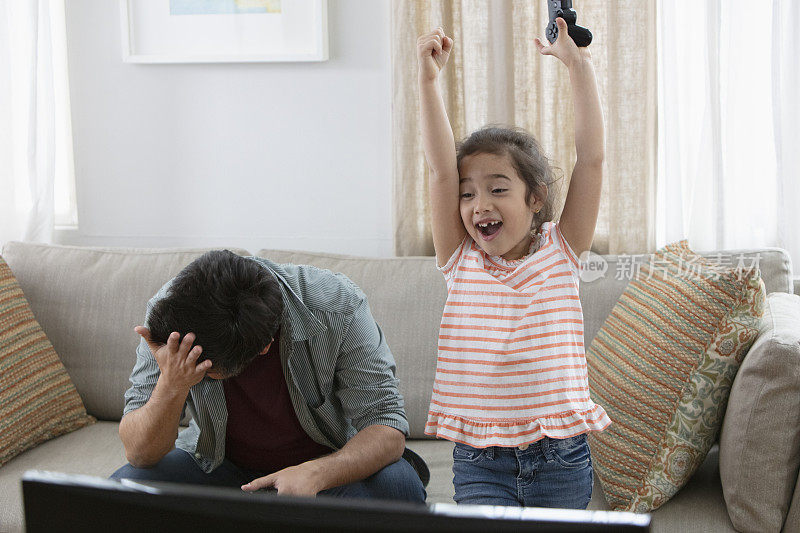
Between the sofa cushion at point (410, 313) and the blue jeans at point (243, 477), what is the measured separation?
0.45 metres

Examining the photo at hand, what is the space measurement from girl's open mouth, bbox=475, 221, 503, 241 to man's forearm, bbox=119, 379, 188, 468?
0.59 meters

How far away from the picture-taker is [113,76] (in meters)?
2.54

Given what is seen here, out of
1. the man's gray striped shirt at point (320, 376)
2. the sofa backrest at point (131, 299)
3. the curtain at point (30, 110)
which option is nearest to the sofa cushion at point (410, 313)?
the sofa backrest at point (131, 299)

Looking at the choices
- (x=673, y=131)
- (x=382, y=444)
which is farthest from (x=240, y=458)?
(x=673, y=131)

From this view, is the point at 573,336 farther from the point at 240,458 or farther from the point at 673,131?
the point at 673,131

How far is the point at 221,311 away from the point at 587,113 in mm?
681

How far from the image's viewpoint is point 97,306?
2.18 m

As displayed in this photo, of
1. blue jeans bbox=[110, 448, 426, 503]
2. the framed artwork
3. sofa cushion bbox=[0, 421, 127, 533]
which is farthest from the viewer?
the framed artwork

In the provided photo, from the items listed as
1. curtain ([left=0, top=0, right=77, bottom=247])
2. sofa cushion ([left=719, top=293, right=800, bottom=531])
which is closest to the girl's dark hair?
sofa cushion ([left=719, top=293, right=800, bottom=531])

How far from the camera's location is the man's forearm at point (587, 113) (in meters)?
1.32

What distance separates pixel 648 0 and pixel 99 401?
6.02ft

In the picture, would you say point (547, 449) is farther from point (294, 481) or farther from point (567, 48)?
point (567, 48)

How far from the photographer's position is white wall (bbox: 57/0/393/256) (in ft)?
7.96

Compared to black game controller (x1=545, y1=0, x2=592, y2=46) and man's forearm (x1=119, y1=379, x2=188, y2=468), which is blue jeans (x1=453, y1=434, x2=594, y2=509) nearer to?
man's forearm (x1=119, y1=379, x2=188, y2=468)
